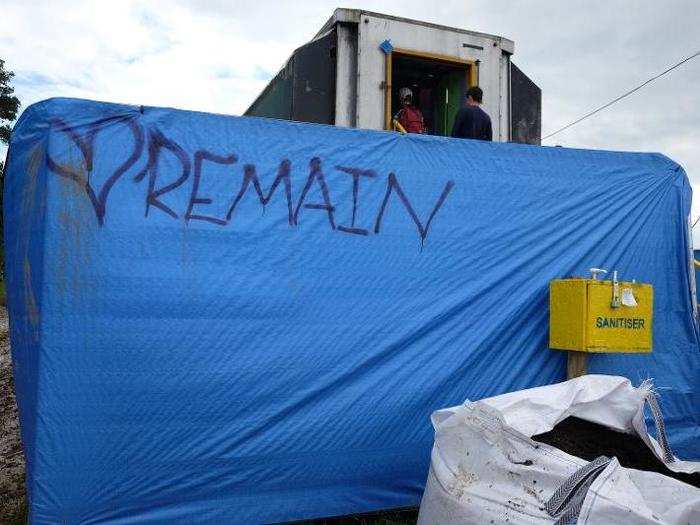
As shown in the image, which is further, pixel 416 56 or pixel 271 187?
pixel 416 56

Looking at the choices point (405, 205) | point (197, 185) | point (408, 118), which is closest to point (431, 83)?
point (408, 118)

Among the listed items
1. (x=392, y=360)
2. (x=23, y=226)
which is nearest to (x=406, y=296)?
(x=392, y=360)

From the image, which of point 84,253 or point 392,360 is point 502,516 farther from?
point 84,253

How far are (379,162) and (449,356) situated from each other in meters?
1.04

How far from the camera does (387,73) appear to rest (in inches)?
195

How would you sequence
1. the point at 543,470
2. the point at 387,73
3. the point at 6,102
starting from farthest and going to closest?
the point at 6,102
the point at 387,73
the point at 543,470

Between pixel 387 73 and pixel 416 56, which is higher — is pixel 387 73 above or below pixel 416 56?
below

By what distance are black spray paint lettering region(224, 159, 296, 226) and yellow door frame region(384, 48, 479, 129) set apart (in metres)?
2.35

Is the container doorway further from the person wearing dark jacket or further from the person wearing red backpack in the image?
the person wearing dark jacket

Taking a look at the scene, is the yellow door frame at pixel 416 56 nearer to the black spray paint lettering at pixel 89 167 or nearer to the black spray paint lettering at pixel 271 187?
the black spray paint lettering at pixel 271 187

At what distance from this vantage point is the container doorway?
518 cm

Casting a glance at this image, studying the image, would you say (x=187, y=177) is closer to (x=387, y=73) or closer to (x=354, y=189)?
(x=354, y=189)

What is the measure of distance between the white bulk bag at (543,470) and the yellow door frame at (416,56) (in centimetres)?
315

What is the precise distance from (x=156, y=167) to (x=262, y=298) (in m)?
0.74
